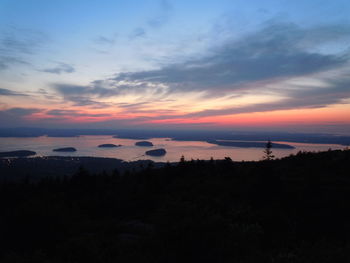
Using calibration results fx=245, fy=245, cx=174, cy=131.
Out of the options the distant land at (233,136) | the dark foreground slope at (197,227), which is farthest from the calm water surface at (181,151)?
the dark foreground slope at (197,227)

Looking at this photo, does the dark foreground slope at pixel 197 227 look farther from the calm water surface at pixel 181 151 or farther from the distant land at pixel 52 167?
the calm water surface at pixel 181 151

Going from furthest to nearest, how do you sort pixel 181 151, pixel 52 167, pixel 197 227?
pixel 181 151
pixel 52 167
pixel 197 227

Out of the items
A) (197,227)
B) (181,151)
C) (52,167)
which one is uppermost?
(197,227)

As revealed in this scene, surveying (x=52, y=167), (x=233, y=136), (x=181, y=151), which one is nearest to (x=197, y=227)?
(x=52, y=167)

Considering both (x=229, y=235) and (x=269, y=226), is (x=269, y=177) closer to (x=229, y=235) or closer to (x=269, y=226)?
(x=269, y=226)

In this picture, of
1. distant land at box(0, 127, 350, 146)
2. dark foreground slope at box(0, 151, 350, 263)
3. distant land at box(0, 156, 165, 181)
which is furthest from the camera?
distant land at box(0, 127, 350, 146)

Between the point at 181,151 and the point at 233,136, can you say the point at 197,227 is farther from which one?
the point at 233,136

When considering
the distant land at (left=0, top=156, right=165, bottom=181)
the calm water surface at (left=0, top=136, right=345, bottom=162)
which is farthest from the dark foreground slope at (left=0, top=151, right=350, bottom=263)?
the calm water surface at (left=0, top=136, right=345, bottom=162)

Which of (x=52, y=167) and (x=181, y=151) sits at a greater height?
(x=181, y=151)

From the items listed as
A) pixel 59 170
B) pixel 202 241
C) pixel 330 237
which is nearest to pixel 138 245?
pixel 202 241

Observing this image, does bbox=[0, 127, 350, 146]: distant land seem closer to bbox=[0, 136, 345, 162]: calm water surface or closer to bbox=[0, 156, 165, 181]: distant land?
bbox=[0, 136, 345, 162]: calm water surface

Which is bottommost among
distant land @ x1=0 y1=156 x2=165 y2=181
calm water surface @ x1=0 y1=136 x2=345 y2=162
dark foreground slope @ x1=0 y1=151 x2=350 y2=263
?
distant land @ x1=0 y1=156 x2=165 y2=181

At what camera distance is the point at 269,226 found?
8180 mm

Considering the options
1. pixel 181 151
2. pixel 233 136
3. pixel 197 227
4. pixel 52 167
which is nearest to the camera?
pixel 197 227
